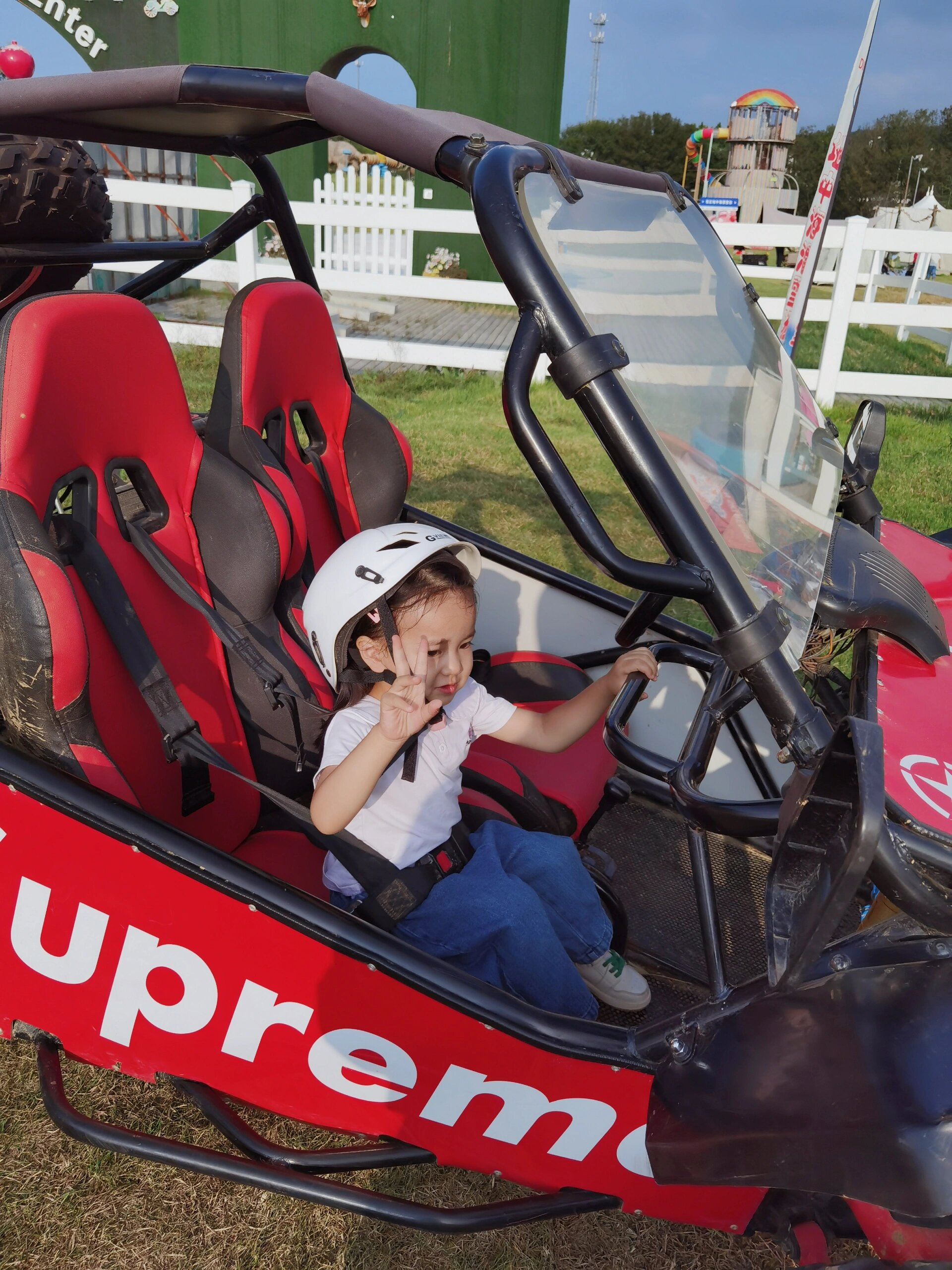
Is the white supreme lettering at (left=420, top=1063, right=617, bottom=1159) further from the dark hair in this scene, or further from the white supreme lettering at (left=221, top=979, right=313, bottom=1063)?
the dark hair

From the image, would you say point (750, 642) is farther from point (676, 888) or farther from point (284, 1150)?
point (676, 888)

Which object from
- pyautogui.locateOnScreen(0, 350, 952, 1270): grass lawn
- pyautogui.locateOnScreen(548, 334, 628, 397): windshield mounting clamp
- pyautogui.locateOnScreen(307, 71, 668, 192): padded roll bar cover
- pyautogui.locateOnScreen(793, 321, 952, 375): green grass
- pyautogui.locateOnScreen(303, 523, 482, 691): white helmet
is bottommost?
pyautogui.locateOnScreen(0, 350, 952, 1270): grass lawn

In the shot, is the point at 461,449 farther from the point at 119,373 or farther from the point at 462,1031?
the point at 462,1031

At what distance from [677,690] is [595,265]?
4.58 feet

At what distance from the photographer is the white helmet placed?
1404mm

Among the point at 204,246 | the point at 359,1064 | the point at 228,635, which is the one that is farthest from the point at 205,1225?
the point at 204,246

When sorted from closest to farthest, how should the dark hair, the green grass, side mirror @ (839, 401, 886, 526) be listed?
the dark hair < side mirror @ (839, 401, 886, 526) < the green grass

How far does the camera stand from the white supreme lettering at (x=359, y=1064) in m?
1.33

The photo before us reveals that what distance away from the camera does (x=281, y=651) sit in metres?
1.80

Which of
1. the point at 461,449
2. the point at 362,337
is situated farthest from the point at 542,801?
the point at 362,337

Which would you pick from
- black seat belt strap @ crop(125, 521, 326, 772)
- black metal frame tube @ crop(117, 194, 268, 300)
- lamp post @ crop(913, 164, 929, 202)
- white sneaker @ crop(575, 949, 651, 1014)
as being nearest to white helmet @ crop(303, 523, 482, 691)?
black seat belt strap @ crop(125, 521, 326, 772)

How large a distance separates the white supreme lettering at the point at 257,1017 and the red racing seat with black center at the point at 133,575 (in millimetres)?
279

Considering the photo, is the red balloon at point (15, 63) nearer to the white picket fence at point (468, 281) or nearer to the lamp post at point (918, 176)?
the white picket fence at point (468, 281)

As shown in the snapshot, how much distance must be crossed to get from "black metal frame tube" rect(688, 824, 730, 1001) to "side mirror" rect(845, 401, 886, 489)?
2.32ft
